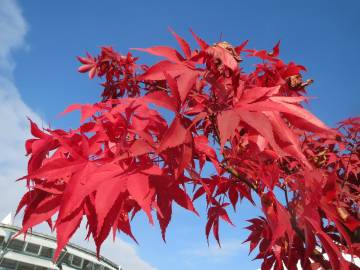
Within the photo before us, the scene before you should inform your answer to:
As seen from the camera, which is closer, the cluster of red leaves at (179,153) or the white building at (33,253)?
the cluster of red leaves at (179,153)

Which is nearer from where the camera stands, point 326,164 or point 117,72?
point 326,164

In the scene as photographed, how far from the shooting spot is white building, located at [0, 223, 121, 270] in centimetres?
964

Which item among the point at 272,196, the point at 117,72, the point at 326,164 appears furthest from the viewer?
the point at 117,72

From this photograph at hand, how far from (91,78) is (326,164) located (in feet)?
4.88

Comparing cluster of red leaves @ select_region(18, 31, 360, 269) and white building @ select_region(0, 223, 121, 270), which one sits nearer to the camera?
cluster of red leaves @ select_region(18, 31, 360, 269)

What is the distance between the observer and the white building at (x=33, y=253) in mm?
9641

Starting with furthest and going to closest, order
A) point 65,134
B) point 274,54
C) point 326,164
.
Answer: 1. point 326,164
2. point 274,54
3. point 65,134

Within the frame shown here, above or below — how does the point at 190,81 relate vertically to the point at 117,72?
below

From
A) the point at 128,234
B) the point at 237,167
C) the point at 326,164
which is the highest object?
the point at 326,164

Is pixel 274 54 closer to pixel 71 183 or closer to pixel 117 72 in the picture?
pixel 71 183

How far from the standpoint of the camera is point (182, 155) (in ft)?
2.00

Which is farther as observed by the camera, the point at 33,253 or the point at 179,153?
the point at 33,253

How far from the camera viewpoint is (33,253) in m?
10.5

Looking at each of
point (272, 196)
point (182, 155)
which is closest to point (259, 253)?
point (272, 196)
